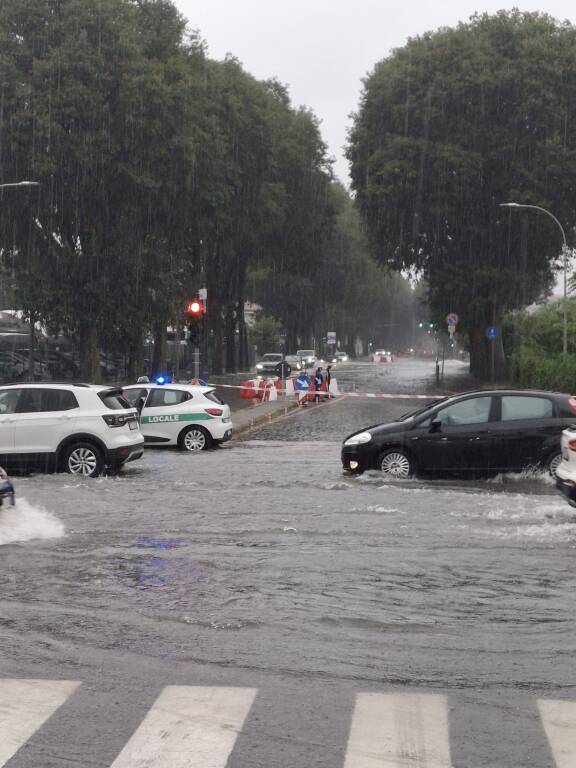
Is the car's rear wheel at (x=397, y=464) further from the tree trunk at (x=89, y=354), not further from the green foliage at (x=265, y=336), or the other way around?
the green foliage at (x=265, y=336)

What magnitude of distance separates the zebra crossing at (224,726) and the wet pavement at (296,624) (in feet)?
0.05

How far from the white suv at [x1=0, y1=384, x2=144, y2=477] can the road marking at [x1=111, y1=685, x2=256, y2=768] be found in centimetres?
1183

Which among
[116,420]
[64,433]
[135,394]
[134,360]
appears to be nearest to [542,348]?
[134,360]

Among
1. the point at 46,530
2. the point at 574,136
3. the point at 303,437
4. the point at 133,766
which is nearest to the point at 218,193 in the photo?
the point at 574,136

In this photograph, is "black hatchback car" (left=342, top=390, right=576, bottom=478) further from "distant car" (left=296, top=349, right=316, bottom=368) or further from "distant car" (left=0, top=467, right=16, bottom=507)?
"distant car" (left=296, top=349, right=316, bottom=368)

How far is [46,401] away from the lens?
60.4ft

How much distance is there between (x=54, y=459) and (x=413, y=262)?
40652 mm

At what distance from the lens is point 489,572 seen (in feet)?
33.6

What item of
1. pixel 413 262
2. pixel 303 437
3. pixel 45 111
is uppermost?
pixel 45 111

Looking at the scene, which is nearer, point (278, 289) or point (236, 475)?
point (236, 475)

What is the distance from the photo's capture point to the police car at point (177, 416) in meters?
23.8

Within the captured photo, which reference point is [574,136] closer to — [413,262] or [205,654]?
[413,262]

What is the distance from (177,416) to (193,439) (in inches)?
22.5

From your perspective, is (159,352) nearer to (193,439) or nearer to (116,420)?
(193,439)
